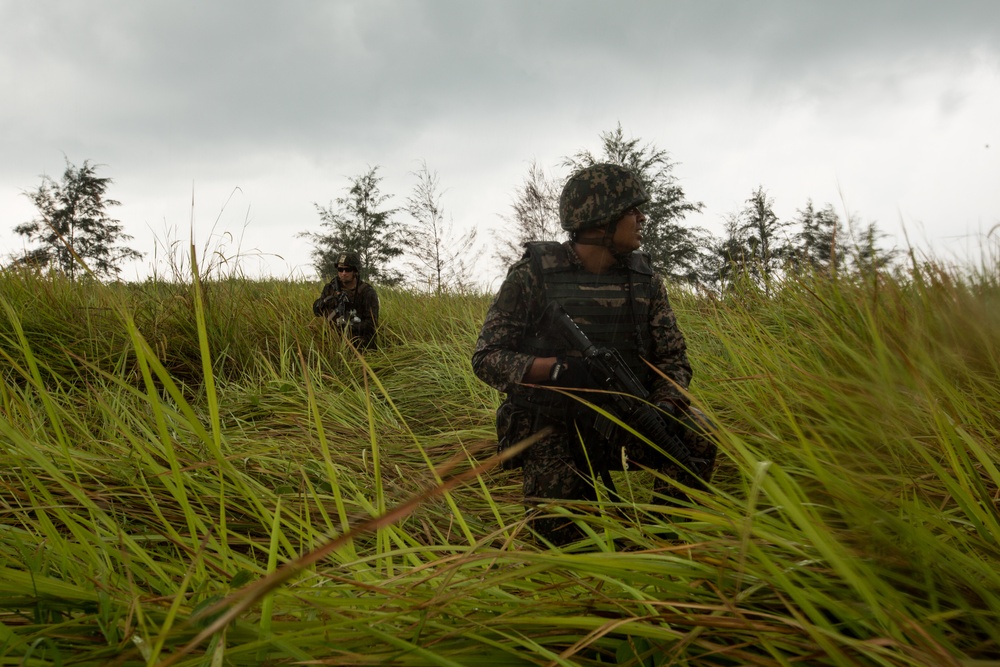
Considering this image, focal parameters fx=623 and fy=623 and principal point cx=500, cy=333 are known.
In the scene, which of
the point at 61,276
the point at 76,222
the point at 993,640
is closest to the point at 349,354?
the point at 61,276

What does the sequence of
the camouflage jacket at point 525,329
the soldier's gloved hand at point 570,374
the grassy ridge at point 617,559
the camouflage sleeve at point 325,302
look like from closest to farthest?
the grassy ridge at point 617,559, the soldier's gloved hand at point 570,374, the camouflage jacket at point 525,329, the camouflage sleeve at point 325,302

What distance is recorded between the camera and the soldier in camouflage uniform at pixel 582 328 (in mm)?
2486

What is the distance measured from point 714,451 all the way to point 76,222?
26.4 metres

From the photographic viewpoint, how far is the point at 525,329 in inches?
106

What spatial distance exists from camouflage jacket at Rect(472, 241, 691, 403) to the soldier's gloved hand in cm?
20

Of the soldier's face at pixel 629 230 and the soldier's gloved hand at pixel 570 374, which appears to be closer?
the soldier's gloved hand at pixel 570 374

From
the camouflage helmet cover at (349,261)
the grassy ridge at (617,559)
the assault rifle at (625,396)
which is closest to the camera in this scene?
the grassy ridge at (617,559)

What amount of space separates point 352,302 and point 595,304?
4566 mm

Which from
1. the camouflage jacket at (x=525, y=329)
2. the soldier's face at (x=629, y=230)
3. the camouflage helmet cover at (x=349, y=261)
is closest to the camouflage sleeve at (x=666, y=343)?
the camouflage jacket at (x=525, y=329)

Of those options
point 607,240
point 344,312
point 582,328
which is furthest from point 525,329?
point 344,312

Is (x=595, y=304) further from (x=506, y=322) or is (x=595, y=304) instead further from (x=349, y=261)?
(x=349, y=261)

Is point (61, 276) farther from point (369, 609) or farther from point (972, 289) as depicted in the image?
point (972, 289)

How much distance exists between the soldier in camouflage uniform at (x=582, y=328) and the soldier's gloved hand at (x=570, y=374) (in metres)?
0.05

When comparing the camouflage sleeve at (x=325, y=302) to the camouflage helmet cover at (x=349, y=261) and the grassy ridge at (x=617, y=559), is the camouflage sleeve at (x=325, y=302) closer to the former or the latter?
the camouflage helmet cover at (x=349, y=261)
